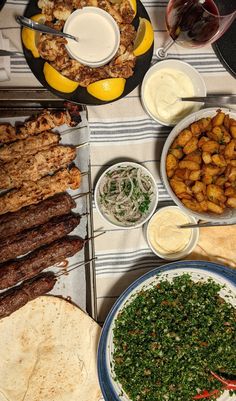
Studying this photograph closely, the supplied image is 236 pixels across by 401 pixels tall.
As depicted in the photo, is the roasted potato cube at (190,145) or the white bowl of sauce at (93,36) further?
the roasted potato cube at (190,145)

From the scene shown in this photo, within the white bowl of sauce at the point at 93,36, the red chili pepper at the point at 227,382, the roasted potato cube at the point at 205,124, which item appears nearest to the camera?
the white bowl of sauce at the point at 93,36

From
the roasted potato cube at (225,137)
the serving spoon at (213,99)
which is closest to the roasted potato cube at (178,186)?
the roasted potato cube at (225,137)

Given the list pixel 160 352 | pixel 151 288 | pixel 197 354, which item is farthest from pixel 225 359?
pixel 151 288

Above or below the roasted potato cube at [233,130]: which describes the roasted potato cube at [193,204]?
below

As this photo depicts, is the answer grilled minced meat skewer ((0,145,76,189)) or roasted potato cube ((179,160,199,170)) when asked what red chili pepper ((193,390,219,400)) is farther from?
grilled minced meat skewer ((0,145,76,189))

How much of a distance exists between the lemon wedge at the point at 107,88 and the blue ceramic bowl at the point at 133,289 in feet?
3.41

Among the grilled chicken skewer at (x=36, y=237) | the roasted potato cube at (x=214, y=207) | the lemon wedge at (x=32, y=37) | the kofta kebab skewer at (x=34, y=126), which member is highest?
the lemon wedge at (x=32, y=37)

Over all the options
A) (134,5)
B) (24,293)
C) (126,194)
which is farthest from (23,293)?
(134,5)

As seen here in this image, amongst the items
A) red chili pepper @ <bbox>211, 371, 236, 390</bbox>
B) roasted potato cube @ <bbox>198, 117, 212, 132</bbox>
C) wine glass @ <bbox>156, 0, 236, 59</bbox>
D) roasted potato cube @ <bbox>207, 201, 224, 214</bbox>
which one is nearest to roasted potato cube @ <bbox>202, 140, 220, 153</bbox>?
roasted potato cube @ <bbox>198, 117, 212, 132</bbox>

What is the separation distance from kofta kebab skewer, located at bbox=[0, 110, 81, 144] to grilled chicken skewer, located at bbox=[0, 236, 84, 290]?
2.20 ft

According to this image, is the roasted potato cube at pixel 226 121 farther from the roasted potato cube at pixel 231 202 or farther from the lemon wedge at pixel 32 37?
the lemon wedge at pixel 32 37

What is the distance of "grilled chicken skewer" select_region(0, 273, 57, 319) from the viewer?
2707 mm

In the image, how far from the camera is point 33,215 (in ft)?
8.93

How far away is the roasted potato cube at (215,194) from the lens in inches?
106
